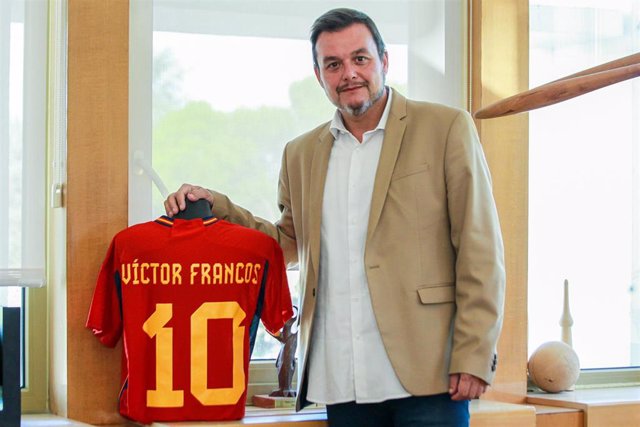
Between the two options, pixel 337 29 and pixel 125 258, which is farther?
pixel 125 258

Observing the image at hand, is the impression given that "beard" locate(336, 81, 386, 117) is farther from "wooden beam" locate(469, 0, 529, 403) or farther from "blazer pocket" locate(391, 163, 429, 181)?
"wooden beam" locate(469, 0, 529, 403)

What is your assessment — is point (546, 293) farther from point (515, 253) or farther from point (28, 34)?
point (28, 34)

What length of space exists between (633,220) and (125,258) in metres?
1.89

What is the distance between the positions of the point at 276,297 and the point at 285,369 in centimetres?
29

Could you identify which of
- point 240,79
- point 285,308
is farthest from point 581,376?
point 240,79

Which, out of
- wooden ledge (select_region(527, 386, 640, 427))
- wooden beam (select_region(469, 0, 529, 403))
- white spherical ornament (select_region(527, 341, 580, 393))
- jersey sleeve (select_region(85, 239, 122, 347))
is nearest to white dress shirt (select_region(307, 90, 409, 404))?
jersey sleeve (select_region(85, 239, 122, 347))

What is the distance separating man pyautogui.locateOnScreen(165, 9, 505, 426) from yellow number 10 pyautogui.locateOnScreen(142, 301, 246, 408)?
240 mm

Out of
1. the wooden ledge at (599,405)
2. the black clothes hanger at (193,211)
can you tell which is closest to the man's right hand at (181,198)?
the black clothes hanger at (193,211)

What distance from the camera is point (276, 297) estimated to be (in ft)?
8.26

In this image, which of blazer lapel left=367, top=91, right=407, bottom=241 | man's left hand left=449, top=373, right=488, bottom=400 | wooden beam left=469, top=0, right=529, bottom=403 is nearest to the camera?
man's left hand left=449, top=373, right=488, bottom=400

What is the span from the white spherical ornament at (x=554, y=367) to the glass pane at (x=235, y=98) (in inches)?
32.0

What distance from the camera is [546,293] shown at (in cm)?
324

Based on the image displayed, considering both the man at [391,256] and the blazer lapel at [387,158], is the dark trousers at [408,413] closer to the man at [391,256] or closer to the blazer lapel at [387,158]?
the man at [391,256]

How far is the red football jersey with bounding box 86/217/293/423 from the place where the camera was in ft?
7.94
